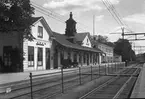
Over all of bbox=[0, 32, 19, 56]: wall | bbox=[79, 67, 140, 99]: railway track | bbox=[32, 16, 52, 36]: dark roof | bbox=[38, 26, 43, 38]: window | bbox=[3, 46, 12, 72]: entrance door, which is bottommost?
bbox=[79, 67, 140, 99]: railway track

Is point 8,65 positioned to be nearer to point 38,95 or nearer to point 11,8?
point 11,8

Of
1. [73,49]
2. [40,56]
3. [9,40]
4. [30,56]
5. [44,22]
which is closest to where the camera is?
[9,40]

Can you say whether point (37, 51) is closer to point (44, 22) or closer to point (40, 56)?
point (40, 56)

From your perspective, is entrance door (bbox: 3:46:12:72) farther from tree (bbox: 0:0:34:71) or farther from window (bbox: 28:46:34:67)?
tree (bbox: 0:0:34:71)

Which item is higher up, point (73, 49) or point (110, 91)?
point (73, 49)

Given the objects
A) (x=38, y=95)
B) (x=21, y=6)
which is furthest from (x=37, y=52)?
(x=38, y=95)

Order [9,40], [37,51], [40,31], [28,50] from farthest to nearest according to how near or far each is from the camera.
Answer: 1. [40,31]
2. [37,51]
3. [28,50]
4. [9,40]

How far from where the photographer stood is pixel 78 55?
52531 millimetres

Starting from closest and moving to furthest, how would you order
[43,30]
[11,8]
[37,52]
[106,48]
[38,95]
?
[38,95], [11,8], [37,52], [43,30], [106,48]

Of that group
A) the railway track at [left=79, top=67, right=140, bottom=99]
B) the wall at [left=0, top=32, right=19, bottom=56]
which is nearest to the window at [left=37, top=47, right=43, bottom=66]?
the wall at [left=0, top=32, right=19, bottom=56]

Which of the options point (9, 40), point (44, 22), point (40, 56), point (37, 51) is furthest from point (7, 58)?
point (44, 22)

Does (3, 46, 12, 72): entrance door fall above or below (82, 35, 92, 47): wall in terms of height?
below

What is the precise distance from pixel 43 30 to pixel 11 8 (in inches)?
505

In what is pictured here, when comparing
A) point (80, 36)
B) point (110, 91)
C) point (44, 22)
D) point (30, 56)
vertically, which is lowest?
point (110, 91)
